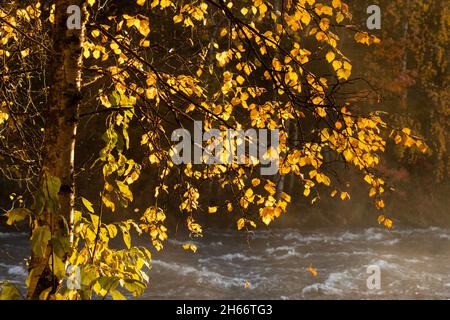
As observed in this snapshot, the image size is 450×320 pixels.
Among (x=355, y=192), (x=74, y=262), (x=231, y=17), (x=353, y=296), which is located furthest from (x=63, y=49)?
(x=355, y=192)

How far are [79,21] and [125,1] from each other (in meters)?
15.3

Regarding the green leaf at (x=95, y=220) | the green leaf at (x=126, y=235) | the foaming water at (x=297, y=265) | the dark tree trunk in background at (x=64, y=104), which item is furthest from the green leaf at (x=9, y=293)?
the foaming water at (x=297, y=265)

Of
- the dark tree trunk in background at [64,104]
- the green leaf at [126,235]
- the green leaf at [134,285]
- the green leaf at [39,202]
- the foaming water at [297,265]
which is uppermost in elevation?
the dark tree trunk in background at [64,104]

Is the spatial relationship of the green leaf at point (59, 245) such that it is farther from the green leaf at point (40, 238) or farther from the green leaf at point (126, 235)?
the green leaf at point (126, 235)

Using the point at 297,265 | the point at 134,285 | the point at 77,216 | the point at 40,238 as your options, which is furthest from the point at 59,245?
the point at 297,265

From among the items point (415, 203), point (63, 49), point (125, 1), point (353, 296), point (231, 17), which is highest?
point (125, 1)

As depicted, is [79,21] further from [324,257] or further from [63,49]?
[324,257]

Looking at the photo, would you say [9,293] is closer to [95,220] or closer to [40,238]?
[40,238]

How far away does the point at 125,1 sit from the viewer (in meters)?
18.0

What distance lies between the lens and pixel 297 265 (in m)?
14.4

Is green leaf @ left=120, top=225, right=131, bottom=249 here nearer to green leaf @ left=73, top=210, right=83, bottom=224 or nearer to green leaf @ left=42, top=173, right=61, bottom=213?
green leaf @ left=73, top=210, right=83, bottom=224

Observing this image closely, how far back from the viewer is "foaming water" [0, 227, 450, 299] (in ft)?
40.9

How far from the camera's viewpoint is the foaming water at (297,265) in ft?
40.9

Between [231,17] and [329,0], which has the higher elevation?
[329,0]
